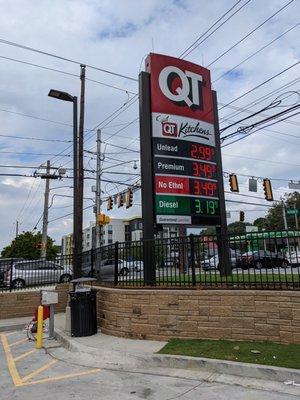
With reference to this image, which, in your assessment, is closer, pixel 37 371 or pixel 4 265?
pixel 37 371

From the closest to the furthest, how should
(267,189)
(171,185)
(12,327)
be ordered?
(171,185) → (12,327) → (267,189)

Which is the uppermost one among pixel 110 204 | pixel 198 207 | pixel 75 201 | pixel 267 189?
pixel 110 204

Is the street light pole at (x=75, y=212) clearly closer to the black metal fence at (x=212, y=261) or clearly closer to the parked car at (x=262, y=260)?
the black metal fence at (x=212, y=261)

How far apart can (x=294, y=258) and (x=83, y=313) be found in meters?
5.26

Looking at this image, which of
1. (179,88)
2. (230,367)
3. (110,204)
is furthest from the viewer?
(110,204)

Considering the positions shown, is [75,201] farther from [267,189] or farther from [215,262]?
[267,189]

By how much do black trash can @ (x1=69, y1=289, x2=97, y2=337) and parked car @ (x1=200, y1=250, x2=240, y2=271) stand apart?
3.05 metres

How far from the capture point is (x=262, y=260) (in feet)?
30.0

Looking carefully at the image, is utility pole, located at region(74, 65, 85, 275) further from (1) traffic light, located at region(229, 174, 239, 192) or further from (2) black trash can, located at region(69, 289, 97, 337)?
(1) traffic light, located at region(229, 174, 239, 192)

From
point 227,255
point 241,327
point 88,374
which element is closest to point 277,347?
point 241,327

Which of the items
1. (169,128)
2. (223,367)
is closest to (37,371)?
(223,367)

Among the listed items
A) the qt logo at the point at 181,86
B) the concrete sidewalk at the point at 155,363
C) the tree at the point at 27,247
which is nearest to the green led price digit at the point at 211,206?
the qt logo at the point at 181,86

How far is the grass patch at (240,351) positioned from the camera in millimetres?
7242

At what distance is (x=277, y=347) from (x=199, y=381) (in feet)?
5.93
